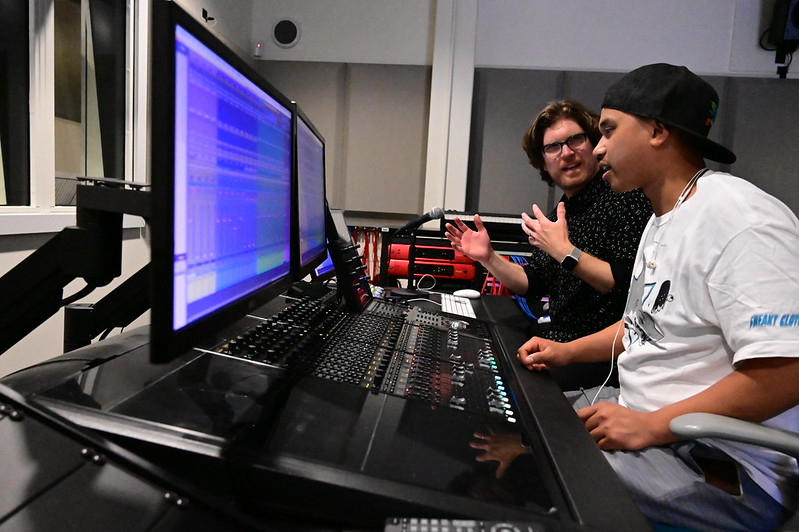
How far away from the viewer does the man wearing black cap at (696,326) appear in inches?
30.3

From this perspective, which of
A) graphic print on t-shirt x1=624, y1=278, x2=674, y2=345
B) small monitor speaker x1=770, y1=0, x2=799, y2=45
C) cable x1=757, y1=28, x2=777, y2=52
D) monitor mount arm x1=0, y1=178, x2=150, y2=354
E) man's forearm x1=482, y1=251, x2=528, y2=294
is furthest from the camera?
cable x1=757, y1=28, x2=777, y2=52

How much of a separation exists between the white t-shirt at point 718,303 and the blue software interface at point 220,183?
2.48 ft

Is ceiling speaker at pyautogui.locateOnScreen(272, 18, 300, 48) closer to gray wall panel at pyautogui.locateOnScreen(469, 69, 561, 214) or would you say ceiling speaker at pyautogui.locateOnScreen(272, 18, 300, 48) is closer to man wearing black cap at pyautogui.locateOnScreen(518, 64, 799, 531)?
gray wall panel at pyautogui.locateOnScreen(469, 69, 561, 214)

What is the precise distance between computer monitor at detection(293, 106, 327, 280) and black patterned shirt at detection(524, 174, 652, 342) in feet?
2.91

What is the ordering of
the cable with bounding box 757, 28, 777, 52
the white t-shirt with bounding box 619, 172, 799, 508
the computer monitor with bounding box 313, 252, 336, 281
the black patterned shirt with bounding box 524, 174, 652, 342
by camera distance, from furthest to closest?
the cable with bounding box 757, 28, 777, 52 < the black patterned shirt with bounding box 524, 174, 652, 342 < the computer monitor with bounding box 313, 252, 336, 281 < the white t-shirt with bounding box 619, 172, 799, 508

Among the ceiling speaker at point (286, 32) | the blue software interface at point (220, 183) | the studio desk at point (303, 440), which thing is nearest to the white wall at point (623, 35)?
the ceiling speaker at point (286, 32)

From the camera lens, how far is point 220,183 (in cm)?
60

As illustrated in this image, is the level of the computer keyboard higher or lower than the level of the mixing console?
lower

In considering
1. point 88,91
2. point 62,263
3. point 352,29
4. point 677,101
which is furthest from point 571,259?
point 352,29

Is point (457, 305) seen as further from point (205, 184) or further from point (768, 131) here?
point (768, 131)

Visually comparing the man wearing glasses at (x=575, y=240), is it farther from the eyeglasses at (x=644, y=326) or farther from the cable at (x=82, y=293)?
the cable at (x=82, y=293)

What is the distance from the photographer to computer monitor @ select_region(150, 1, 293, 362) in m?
0.45

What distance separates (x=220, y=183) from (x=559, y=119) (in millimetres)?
1547

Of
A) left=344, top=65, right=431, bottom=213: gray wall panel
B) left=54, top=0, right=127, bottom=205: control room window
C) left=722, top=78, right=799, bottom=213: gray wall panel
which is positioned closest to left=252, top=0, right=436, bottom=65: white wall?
left=344, top=65, right=431, bottom=213: gray wall panel
